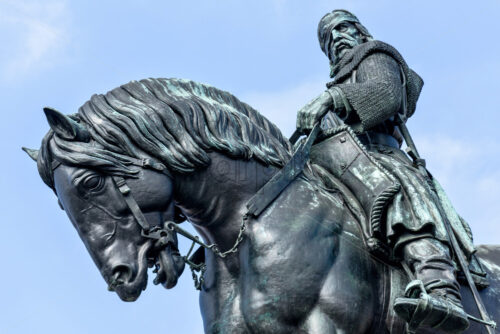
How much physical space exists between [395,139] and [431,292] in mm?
2194

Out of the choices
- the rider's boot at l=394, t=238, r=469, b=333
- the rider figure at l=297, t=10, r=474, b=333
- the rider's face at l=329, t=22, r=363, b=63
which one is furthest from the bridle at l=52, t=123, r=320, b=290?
the rider's face at l=329, t=22, r=363, b=63

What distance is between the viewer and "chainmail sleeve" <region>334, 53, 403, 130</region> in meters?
7.34

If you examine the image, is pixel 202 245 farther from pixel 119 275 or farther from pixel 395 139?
pixel 395 139

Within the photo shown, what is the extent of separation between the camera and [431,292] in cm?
606

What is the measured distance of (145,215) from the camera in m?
6.03

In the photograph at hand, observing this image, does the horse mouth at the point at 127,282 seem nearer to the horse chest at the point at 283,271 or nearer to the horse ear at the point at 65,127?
the horse chest at the point at 283,271

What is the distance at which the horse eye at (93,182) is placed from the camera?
5.97 metres

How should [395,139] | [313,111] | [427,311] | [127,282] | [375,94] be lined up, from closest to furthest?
1. [427,311]
2. [127,282]
3. [313,111]
4. [375,94]
5. [395,139]

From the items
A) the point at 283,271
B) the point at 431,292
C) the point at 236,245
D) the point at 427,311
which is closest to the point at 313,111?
the point at 236,245

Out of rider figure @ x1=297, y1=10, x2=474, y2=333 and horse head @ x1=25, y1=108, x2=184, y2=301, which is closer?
horse head @ x1=25, y1=108, x2=184, y2=301

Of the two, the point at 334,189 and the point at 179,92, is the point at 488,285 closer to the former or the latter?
the point at 334,189

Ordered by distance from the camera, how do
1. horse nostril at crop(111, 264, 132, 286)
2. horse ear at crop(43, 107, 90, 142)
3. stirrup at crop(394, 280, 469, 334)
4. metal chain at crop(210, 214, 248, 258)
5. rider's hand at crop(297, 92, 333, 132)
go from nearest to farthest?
stirrup at crop(394, 280, 469, 334) → horse nostril at crop(111, 264, 132, 286) → horse ear at crop(43, 107, 90, 142) → metal chain at crop(210, 214, 248, 258) → rider's hand at crop(297, 92, 333, 132)

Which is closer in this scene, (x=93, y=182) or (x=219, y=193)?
(x=93, y=182)

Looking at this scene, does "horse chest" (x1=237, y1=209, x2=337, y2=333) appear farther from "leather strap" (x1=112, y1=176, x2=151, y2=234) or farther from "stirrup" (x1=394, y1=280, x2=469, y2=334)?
"leather strap" (x1=112, y1=176, x2=151, y2=234)
